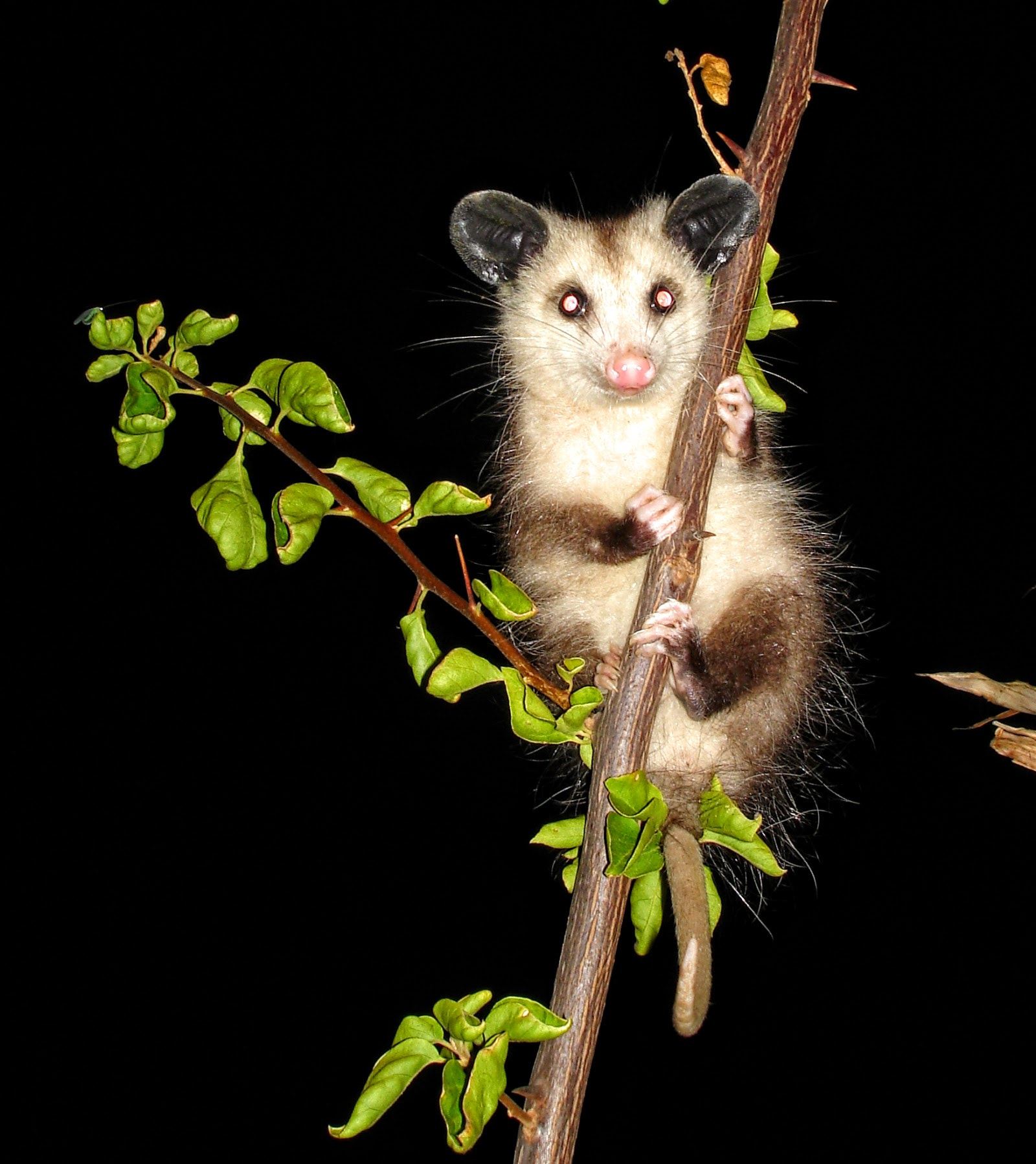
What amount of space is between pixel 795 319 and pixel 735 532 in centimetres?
49

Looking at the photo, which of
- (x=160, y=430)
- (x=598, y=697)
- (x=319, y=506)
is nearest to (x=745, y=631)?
(x=598, y=697)

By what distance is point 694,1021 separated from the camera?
1833 mm

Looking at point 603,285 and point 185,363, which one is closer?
point 185,363

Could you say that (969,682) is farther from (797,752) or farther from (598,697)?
(797,752)

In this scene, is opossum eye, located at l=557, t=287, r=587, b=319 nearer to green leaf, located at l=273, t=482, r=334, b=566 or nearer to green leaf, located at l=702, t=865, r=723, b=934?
green leaf, located at l=273, t=482, r=334, b=566

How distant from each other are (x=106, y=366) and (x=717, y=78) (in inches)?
39.0

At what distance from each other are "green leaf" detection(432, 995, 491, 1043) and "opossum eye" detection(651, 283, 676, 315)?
127 cm

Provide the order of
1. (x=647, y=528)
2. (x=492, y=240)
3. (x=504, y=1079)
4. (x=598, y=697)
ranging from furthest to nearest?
(x=492, y=240) → (x=647, y=528) → (x=598, y=697) → (x=504, y=1079)

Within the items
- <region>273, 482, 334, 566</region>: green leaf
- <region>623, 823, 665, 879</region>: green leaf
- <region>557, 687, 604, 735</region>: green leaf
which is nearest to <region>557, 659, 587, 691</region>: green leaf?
<region>557, 687, 604, 735</region>: green leaf

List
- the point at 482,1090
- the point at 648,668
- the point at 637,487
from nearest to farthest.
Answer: the point at 482,1090 → the point at 648,668 → the point at 637,487

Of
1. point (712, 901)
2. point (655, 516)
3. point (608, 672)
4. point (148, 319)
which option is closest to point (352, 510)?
point (148, 319)

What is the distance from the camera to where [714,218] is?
2.01 meters

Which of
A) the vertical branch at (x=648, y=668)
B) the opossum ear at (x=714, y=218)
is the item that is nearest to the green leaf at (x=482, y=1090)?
the vertical branch at (x=648, y=668)

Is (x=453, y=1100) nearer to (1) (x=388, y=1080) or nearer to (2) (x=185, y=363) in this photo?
(1) (x=388, y=1080)
